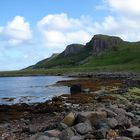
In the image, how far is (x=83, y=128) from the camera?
2431 centimetres

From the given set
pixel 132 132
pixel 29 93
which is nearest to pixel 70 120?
pixel 132 132

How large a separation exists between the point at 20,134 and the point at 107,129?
20.5 feet

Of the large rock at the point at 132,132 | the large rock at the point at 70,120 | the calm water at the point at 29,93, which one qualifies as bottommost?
the calm water at the point at 29,93

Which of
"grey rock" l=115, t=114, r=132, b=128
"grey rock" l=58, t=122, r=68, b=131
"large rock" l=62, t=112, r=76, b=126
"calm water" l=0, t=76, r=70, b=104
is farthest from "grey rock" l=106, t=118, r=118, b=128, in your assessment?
"calm water" l=0, t=76, r=70, b=104

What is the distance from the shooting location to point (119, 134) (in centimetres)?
2427

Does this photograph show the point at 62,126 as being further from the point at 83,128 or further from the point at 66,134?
the point at 66,134

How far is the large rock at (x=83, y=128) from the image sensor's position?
24.1 metres

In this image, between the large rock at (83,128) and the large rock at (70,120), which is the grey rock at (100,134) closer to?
the large rock at (83,128)

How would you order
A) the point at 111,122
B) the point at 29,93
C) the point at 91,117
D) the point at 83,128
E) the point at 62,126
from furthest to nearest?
the point at 29,93 → the point at 91,117 → the point at 111,122 → the point at 62,126 → the point at 83,128

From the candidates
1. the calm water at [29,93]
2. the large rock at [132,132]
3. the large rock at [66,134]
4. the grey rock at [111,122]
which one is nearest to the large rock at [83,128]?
the large rock at [66,134]

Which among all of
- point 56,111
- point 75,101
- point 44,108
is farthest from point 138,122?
point 75,101

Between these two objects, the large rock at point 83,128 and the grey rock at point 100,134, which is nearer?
the grey rock at point 100,134

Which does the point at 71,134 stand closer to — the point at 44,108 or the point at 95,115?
the point at 95,115

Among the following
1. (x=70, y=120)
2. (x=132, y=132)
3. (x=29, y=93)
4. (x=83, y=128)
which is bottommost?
(x=29, y=93)
